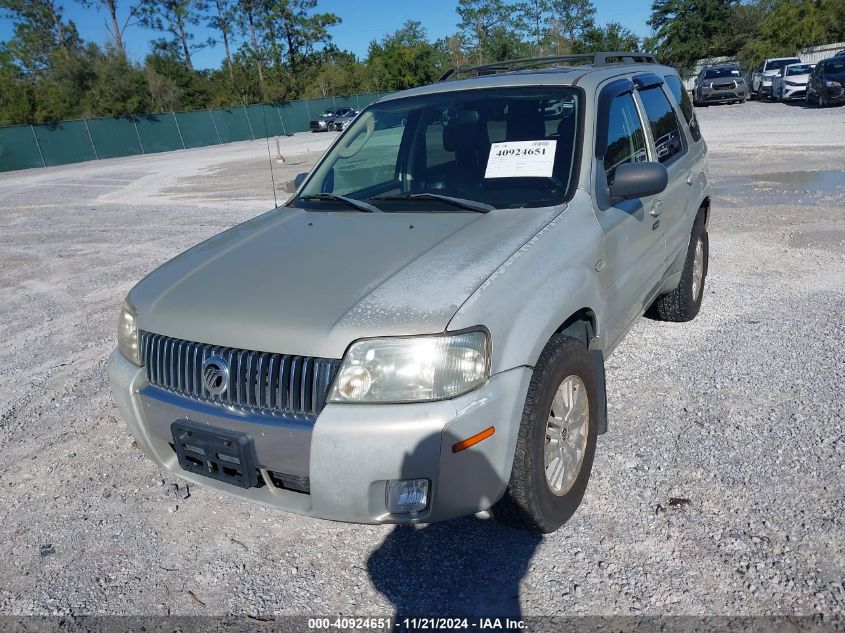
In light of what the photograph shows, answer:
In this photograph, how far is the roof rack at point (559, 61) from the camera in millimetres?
4563

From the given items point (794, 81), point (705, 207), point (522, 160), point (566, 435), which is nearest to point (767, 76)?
point (794, 81)

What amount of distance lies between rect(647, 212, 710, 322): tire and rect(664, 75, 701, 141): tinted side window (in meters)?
0.65

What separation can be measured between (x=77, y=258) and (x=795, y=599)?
365 inches

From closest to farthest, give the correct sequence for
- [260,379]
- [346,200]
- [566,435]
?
[260,379], [566,435], [346,200]

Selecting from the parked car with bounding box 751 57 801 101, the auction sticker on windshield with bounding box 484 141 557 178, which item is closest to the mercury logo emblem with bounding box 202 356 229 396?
the auction sticker on windshield with bounding box 484 141 557 178

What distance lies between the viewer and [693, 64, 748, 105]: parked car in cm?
2898

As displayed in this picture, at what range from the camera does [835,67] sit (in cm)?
2350

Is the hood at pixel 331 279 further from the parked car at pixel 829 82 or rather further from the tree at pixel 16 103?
the tree at pixel 16 103

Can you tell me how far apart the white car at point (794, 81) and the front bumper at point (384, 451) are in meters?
29.4

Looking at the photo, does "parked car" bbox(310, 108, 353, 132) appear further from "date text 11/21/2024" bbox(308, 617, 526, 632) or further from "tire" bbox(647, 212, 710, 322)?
"date text 11/21/2024" bbox(308, 617, 526, 632)

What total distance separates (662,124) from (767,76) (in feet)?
98.2

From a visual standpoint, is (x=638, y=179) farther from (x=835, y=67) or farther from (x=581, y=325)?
(x=835, y=67)

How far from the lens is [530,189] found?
3307mm

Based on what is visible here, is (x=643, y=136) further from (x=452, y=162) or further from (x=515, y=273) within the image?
(x=515, y=273)
